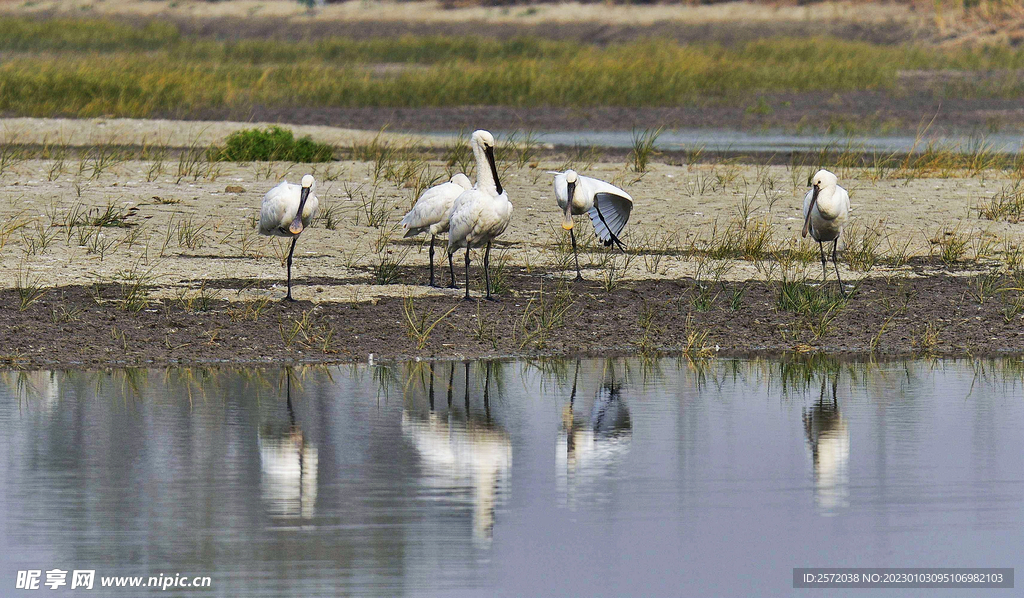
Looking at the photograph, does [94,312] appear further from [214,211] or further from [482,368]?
[214,211]

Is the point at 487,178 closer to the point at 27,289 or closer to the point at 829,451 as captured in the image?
the point at 27,289

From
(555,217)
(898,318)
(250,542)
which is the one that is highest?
(555,217)

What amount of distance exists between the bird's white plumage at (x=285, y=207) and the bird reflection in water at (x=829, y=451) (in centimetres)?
446

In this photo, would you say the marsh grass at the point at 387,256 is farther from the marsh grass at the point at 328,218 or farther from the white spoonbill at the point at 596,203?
the white spoonbill at the point at 596,203

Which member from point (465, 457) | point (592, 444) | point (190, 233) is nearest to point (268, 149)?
point (190, 233)

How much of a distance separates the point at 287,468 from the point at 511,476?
1053 mm

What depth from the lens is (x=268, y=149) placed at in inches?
808

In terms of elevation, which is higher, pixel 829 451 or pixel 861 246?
pixel 861 246

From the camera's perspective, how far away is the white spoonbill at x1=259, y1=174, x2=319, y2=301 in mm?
11953

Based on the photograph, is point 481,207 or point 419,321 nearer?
point 419,321

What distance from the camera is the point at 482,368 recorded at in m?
10.2

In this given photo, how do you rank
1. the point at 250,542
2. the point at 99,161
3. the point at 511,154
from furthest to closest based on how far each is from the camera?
the point at 511,154
the point at 99,161
the point at 250,542

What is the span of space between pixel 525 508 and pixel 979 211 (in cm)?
1113

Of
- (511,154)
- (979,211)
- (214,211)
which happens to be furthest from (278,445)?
(511,154)
